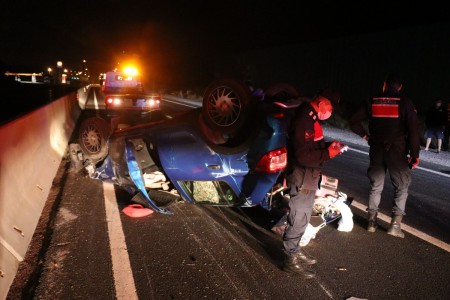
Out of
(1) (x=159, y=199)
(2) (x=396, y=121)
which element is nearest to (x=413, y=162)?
(2) (x=396, y=121)

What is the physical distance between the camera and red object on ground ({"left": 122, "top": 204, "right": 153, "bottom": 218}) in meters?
4.83

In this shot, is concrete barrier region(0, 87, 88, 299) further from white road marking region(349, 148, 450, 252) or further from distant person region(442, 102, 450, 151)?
distant person region(442, 102, 450, 151)

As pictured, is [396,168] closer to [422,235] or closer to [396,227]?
[396,227]

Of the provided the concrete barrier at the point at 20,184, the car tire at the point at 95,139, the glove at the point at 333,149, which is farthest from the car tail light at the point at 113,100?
the glove at the point at 333,149

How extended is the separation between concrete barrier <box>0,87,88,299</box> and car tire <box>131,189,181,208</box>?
1.18 metres

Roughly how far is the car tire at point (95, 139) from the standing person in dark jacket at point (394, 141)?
391 cm

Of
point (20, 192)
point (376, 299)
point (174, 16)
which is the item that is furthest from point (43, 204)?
point (174, 16)

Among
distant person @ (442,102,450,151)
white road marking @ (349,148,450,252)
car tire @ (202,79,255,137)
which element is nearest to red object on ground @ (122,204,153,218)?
car tire @ (202,79,255,137)

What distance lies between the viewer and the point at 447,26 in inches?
698

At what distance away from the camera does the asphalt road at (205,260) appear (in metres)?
3.21

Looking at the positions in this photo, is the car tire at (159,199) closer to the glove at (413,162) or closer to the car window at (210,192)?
the car window at (210,192)

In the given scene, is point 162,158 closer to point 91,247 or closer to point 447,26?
point 91,247

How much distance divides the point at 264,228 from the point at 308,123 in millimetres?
1716

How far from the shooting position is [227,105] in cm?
425
